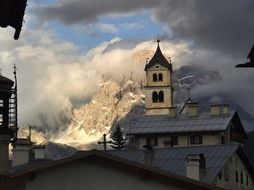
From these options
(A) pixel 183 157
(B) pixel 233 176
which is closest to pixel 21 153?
(A) pixel 183 157

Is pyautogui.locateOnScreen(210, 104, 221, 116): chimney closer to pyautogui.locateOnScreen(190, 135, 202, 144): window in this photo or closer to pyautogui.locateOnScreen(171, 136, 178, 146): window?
pyautogui.locateOnScreen(190, 135, 202, 144): window

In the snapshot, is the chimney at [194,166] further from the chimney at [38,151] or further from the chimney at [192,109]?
the chimney at [192,109]

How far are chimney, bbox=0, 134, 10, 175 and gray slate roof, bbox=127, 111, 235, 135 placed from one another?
7339cm

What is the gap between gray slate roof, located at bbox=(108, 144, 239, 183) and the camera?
160 ft

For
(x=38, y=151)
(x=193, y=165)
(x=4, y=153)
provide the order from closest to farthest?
1. (x=4, y=153)
2. (x=193, y=165)
3. (x=38, y=151)

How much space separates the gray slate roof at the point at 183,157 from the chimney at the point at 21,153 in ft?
24.7

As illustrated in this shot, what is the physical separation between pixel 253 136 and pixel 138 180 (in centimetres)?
12898

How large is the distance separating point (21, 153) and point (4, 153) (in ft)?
65.5

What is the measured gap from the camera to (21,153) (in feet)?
152

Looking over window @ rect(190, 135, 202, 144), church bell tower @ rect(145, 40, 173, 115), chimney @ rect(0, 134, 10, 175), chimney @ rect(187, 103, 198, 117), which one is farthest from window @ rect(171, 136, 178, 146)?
church bell tower @ rect(145, 40, 173, 115)

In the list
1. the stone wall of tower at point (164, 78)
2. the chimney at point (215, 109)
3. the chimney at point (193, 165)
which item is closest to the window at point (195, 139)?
the chimney at point (215, 109)

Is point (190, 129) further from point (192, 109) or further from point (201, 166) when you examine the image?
point (201, 166)

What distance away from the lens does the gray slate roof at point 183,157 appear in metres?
48.6

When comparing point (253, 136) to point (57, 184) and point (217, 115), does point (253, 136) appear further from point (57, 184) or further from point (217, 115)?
point (57, 184)
